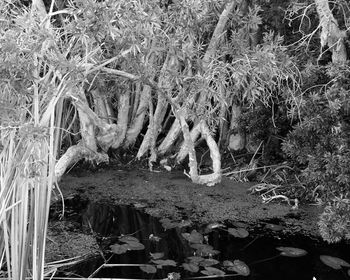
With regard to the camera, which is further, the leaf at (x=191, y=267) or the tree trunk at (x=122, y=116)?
the tree trunk at (x=122, y=116)

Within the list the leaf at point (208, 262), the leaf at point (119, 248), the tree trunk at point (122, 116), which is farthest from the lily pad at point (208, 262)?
the tree trunk at point (122, 116)

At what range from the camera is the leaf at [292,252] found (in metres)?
4.01

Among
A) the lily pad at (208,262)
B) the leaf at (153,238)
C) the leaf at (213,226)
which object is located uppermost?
the leaf at (213,226)

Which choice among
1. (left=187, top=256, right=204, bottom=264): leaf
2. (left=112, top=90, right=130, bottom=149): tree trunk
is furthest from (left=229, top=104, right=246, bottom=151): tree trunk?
(left=187, top=256, right=204, bottom=264): leaf

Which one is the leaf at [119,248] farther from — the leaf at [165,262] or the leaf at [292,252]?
the leaf at [292,252]

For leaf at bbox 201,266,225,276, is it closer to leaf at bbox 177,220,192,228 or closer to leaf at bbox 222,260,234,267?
leaf at bbox 222,260,234,267

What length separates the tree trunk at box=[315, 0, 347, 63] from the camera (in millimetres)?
4461

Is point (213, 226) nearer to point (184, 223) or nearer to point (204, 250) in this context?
point (184, 223)

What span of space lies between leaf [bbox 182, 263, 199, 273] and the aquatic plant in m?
1.00

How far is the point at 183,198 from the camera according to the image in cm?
506

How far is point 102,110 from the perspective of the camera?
623 centimetres

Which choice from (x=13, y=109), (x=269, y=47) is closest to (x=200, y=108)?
(x=269, y=47)

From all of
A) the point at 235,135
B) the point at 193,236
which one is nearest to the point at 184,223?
the point at 193,236

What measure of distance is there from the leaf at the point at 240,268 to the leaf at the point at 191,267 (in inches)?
9.1
